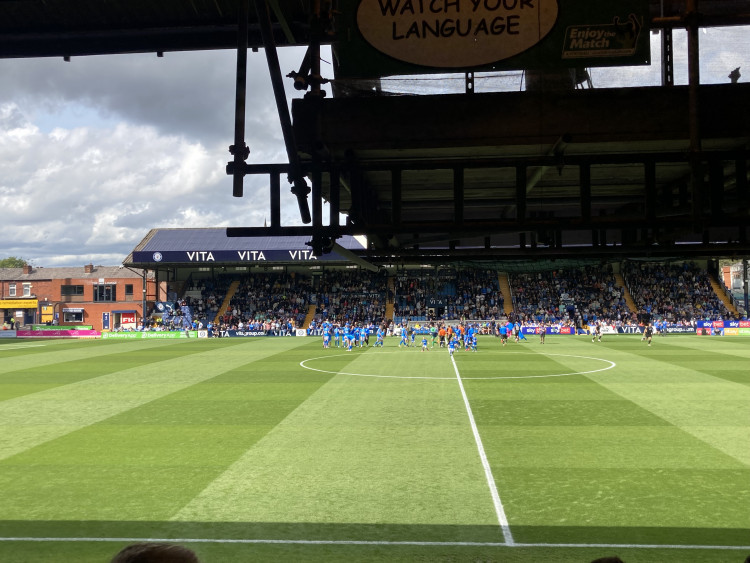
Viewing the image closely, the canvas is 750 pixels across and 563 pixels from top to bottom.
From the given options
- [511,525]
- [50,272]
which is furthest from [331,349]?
[50,272]

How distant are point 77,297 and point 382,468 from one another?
70.1 metres

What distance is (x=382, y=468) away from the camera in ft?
34.5

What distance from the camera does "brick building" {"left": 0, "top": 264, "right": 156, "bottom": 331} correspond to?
2712 inches

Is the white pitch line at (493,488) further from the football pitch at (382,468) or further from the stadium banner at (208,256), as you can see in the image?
the stadium banner at (208,256)

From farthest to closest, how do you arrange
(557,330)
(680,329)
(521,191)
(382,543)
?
(557,330), (680,329), (382,543), (521,191)

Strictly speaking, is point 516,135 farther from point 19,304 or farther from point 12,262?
point 12,262

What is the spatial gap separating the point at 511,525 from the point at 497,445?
419cm

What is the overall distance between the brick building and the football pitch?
49.4 metres

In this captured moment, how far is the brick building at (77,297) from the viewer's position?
68.9 m

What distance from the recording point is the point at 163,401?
17609mm

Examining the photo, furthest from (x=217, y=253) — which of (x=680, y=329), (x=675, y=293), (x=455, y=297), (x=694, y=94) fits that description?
(x=694, y=94)

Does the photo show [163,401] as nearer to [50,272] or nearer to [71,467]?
[71,467]

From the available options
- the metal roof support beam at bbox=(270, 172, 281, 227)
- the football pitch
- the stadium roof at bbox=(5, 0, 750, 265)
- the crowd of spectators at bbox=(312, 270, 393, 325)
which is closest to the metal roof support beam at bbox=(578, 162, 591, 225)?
the stadium roof at bbox=(5, 0, 750, 265)

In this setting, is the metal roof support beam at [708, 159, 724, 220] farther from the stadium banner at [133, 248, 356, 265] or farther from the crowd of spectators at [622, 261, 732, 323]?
the crowd of spectators at [622, 261, 732, 323]
